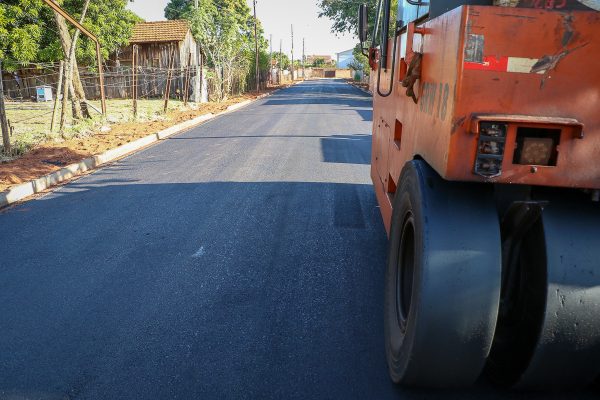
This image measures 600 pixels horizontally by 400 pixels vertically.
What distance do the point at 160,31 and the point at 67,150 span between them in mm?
22535

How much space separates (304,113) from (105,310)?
52.8 ft

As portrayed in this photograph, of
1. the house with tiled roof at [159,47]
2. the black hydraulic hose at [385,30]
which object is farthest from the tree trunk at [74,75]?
the house with tiled roof at [159,47]

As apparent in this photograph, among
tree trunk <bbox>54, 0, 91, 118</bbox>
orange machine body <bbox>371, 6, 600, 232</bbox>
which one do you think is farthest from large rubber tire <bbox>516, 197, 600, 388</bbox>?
tree trunk <bbox>54, 0, 91, 118</bbox>

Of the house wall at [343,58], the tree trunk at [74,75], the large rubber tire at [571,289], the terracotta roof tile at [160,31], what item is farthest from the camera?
the house wall at [343,58]

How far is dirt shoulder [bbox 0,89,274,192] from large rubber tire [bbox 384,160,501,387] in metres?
6.65

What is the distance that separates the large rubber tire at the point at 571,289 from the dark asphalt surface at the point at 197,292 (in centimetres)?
66

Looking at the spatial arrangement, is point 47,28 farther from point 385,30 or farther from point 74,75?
point 385,30

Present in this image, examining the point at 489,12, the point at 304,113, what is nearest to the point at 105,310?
the point at 489,12

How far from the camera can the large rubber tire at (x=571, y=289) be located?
81.6 inches

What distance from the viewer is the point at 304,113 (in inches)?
750

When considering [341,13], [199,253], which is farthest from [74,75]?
[341,13]

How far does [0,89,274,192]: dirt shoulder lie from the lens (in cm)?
779

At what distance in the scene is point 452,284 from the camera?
2.11 meters

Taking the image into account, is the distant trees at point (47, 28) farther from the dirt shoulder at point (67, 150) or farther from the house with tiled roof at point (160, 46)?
the house with tiled roof at point (160, 46)
